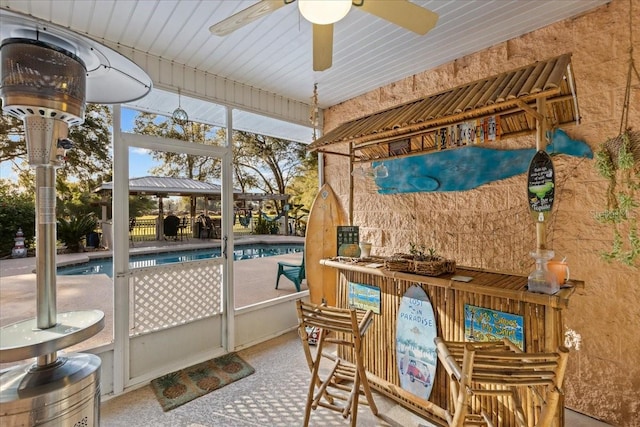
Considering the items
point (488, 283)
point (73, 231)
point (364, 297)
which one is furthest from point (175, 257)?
point (488, 283)

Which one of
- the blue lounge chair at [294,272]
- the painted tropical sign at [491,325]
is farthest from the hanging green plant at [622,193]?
the blue lounge chair at [294,272]

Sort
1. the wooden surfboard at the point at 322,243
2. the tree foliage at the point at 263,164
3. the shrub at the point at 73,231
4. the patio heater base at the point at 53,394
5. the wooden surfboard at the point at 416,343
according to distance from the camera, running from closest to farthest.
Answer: the patio heater base at the point at 53,394 → the wooden surfboard at the point at 416,343 → the wooden surfboard at the point at 322,243 → the shrub at the point at 73,231 → the tree foliage at the point at 263,164

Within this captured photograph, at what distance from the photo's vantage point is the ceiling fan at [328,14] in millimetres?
1275

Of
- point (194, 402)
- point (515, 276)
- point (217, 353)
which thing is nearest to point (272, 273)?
point (217, 353)

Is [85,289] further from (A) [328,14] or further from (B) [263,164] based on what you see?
(B) [263,164]

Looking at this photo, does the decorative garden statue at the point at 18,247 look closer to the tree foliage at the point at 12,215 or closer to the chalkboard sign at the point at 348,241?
the tree foliage at the point at 12,215

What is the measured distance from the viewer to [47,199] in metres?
1.38

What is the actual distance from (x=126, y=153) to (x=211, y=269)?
145 centimetres

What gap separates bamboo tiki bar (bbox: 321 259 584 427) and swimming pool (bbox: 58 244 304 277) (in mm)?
3318

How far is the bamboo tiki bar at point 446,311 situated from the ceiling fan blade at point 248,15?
1.86 metres

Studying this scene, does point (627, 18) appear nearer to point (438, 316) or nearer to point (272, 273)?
point (438, 316)

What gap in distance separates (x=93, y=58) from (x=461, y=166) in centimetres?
297

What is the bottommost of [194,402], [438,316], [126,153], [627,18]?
[194,402]

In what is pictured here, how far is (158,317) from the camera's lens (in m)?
2.95
